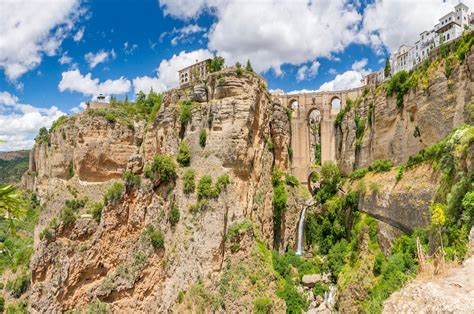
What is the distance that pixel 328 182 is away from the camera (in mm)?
38469

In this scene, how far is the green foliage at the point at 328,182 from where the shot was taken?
38.1m

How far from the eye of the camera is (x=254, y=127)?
35000 mm

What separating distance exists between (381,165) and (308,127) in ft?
41.2

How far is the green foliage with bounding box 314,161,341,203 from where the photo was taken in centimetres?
3809

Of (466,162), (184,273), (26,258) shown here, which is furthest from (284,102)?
(26,258)

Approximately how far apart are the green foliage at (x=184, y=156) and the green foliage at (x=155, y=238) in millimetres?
6192

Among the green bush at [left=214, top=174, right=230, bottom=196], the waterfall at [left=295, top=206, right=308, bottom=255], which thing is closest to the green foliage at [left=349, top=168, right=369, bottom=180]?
the waterfall at [left=295, top=206, right=308, bottom=255]

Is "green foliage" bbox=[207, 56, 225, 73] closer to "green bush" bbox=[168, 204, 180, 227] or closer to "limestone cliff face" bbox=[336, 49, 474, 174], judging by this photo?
"limestone cliff face" bbox=[336, 49, 474, 174]

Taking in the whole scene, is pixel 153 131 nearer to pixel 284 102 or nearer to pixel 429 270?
pixel 284 102

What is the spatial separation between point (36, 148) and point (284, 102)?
39241 mm

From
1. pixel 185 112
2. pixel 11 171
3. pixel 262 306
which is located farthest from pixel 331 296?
pixel 11 171

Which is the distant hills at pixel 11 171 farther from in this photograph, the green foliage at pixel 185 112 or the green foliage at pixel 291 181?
the green foliage at pixel 291 181

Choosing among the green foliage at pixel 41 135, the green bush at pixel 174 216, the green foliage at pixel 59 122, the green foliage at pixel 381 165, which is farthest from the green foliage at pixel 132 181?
the green foliage at pixel 41 135

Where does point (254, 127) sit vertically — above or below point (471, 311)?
above
